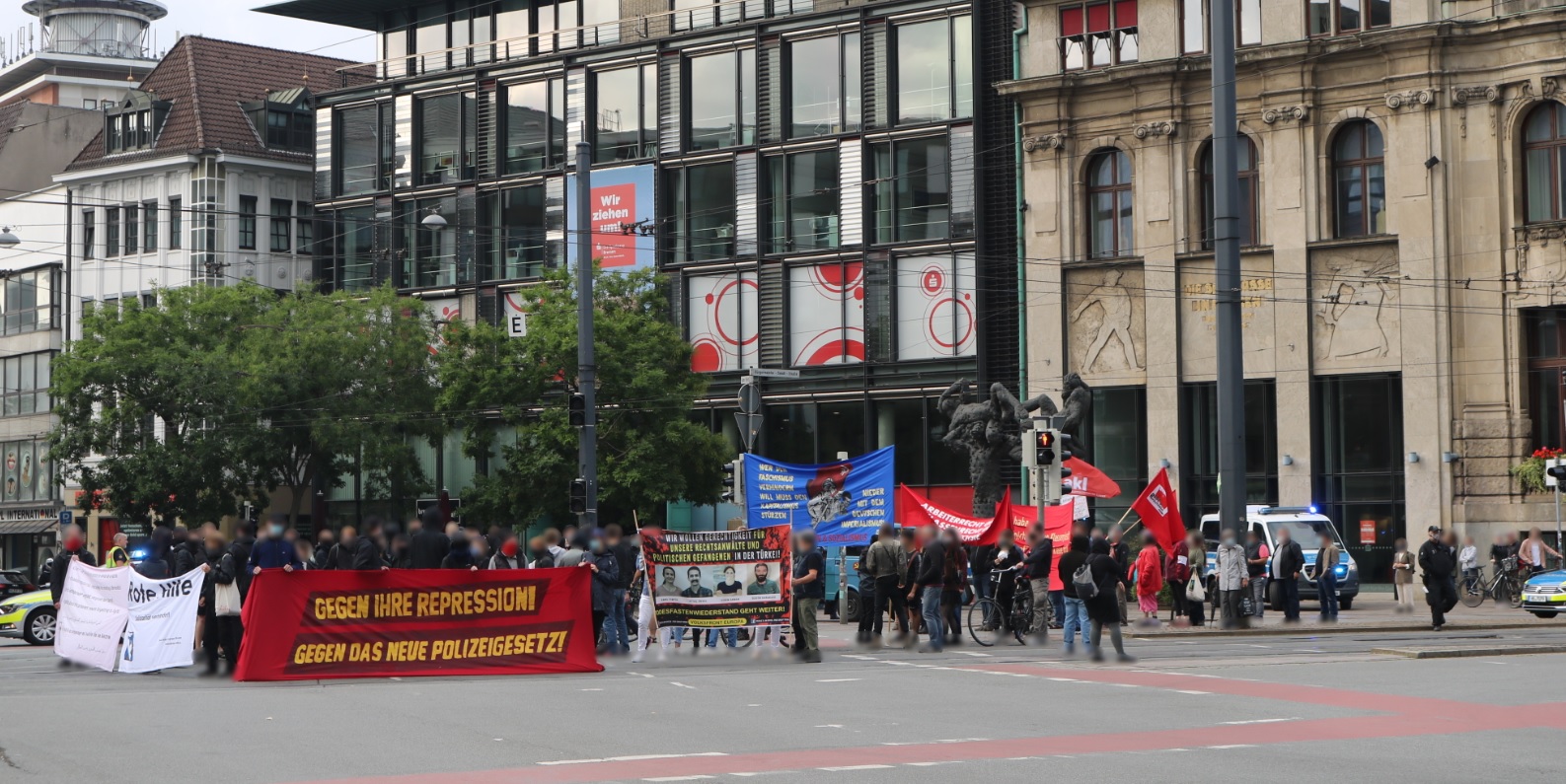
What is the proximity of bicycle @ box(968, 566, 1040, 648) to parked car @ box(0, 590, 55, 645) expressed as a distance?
15497 millimetres

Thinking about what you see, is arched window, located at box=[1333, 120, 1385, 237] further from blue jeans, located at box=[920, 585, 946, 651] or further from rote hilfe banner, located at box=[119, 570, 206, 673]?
rote hilfe banner, located at box=[119, 570, 206, 673]

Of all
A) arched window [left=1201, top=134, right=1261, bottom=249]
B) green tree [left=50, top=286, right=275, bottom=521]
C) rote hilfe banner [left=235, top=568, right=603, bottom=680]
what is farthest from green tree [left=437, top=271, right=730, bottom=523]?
rote hilfe banner [left=235, top=568, right=603, bottom=680]

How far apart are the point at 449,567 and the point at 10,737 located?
30.1 ft

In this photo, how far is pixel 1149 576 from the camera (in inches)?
1107

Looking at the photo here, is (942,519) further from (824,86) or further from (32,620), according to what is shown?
(824,86)

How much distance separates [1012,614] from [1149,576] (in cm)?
286

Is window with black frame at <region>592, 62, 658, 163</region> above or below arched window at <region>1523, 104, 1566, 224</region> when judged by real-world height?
above

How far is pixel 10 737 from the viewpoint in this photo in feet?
48.9

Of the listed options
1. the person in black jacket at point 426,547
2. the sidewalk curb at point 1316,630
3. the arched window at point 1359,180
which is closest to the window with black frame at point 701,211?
the arched window at point 1359,180

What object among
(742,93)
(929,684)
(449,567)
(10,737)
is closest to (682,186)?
(742,93)

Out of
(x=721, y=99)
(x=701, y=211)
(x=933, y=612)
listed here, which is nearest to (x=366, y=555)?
(x=933, y=612)

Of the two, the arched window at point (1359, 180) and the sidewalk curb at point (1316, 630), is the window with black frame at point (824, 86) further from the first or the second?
the sidewalk curb at point (1316, 630)

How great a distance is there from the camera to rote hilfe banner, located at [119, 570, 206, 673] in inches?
885

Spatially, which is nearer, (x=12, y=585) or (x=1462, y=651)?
(x=1462, y=651)
